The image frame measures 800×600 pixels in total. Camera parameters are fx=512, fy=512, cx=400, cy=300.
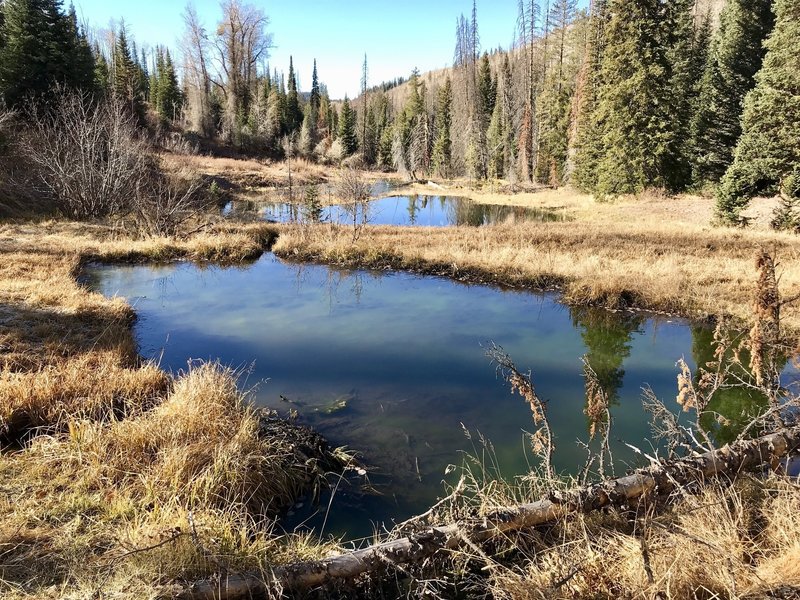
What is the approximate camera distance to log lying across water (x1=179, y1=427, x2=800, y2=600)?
2.90 metres

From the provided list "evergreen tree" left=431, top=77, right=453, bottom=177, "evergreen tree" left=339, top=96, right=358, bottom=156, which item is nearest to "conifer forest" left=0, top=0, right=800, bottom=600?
"evergreen tree" left=431, top=77, right=453, bottom=177

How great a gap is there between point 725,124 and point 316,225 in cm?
2235

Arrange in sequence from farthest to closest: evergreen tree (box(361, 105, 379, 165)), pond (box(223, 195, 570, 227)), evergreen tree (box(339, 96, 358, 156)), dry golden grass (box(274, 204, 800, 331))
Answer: evergreen tree (box(361, 105, 379, 165)) → evergreen tree (box(339, 96, 358, 156)) → pond (box(223, 195, 570, 227)) → dry golden grass (box(274, 204, 800, 331))

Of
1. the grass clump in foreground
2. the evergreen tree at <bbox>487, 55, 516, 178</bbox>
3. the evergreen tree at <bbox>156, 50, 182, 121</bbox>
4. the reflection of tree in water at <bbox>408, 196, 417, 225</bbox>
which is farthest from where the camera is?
the evergreen tree at <bbox>156, 50, 182, 121</bbox>

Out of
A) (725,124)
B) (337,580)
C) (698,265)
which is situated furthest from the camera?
(725,124)

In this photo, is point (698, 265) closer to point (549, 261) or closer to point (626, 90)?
point (549, 261)

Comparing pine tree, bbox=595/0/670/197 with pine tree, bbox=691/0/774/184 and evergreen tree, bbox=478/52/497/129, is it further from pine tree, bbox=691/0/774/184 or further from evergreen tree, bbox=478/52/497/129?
evergreen tree, bbox=478/52/497/129

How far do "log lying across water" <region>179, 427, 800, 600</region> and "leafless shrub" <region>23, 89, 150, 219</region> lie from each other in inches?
724

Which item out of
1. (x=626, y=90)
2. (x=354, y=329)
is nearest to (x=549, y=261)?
(x=354, y=329)

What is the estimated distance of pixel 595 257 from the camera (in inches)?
549

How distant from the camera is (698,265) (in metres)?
13.2

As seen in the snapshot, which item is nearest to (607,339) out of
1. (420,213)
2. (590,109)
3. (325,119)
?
(420,213)

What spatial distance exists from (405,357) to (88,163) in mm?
16437

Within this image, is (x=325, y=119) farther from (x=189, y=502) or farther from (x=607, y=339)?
(x=189, y=502)
